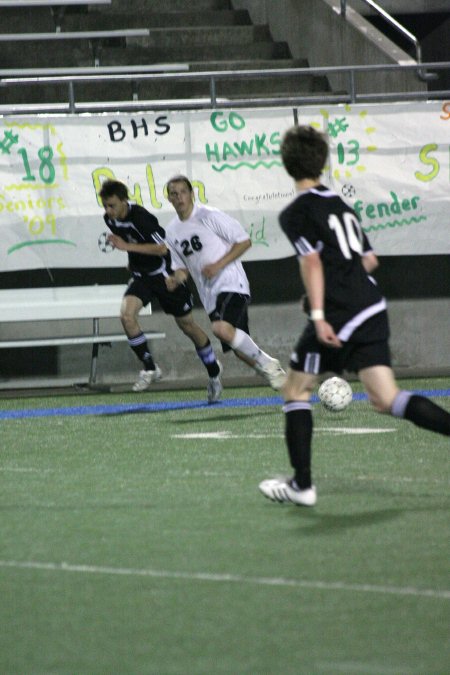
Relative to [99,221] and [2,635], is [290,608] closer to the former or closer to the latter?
[2,635]

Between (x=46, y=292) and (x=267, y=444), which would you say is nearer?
(x=267, y=444)

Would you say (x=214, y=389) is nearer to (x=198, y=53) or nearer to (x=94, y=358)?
(x=94, y=358)

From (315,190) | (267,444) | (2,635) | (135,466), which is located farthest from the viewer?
(267,444)

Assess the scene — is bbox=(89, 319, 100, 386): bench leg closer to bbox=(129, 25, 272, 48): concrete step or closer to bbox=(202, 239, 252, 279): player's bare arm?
bbox=(202, 239, 252, 279): player's bare arm

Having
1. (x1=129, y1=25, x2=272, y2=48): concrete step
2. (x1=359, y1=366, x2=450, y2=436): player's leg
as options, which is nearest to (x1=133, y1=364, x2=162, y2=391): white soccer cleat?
(x1=129, y1=25, x2=272, y2=48): concrete step

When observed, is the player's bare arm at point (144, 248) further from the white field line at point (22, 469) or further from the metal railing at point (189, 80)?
the white field line at point (22, 469)

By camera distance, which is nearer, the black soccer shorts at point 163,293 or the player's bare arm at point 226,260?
the player's bare arm at point 226,260

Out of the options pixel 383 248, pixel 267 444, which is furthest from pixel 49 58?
pixel 267 444

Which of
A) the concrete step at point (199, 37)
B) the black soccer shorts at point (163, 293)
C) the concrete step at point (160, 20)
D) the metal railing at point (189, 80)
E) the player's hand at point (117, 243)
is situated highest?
the concrete step at point (160, 20)

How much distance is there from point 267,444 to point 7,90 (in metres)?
8.90

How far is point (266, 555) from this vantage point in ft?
19.2

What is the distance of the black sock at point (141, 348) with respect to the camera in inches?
531

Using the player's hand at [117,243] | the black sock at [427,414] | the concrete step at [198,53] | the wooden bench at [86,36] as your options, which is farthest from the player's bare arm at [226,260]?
the concrete step at [198,53]

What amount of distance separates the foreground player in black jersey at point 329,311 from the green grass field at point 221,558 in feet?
1.41
